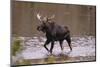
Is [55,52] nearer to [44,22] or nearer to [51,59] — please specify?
[51,59]

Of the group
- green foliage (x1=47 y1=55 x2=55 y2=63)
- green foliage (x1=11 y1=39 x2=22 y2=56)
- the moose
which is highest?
the moose

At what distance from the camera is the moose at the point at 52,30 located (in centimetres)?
304

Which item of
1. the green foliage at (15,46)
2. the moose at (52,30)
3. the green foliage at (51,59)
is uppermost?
the moose at (52,30)

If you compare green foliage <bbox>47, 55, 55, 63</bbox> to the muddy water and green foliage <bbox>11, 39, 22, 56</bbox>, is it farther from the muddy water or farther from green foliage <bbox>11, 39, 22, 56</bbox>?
green foliage <bbox>11, 39, 22, 56</bbox>

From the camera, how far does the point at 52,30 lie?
309cm

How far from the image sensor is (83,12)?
3271 millimetres

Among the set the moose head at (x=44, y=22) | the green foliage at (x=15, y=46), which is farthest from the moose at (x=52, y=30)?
the green foliage at (x=15, y=46)

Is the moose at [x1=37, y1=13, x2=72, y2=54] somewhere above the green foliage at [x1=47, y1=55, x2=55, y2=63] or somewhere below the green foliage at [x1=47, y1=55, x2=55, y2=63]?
above

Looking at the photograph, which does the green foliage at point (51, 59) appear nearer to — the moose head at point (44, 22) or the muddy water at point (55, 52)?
the muddy water at point (55, 52)

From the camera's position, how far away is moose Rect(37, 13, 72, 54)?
3.04m

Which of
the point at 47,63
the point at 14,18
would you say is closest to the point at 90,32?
the point at 47,63

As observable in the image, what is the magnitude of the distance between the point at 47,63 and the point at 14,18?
0.78 meters

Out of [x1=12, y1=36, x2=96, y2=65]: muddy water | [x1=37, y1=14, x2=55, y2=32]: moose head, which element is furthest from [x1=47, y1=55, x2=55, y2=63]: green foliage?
[x1=37, y1=14, x2=55, y2=32]: moose head

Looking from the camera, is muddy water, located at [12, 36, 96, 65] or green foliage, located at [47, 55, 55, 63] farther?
green foliage, located at [47, 55, 55, 63]
